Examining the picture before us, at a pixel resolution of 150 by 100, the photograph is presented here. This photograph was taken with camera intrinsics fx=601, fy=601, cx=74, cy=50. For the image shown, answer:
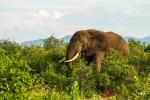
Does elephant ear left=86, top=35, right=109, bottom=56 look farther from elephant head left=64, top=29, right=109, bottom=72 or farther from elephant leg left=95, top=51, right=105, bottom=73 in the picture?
elephant leg left=95, top=51, right=105, bottom=73

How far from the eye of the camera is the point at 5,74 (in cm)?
1283

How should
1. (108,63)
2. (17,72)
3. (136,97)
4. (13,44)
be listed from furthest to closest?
(13,44) < (108,63) < (17,72) < (136,97)

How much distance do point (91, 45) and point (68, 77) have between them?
3908 mm

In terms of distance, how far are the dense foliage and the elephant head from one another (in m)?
0.42

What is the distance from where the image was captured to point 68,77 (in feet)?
62.8

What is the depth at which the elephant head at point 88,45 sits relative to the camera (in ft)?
70.9

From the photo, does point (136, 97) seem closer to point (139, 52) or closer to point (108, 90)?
point (108, 90)

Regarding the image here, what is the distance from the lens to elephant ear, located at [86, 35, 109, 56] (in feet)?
74.6

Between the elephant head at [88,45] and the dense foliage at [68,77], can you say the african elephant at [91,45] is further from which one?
the dense foliage at [68,77]

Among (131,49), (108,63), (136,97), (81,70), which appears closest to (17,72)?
(136,97)

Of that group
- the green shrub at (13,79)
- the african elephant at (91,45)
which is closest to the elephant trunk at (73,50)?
the african elephant at (91,45)

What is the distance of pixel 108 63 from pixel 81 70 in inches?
85.8

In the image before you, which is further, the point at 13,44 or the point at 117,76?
the point at 13,44

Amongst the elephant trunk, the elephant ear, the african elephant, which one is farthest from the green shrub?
the elephant ear
